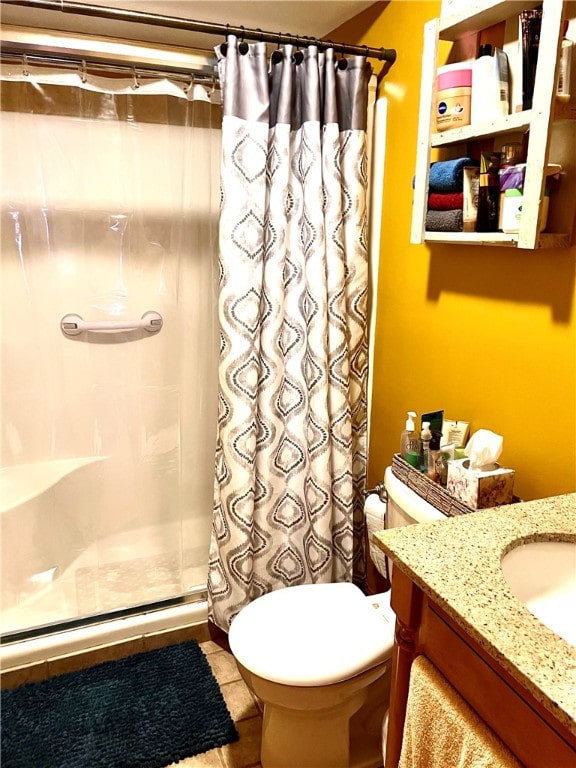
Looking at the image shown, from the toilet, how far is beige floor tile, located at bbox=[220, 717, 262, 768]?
7 cm

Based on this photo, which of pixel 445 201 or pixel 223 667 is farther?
pixel 223 667

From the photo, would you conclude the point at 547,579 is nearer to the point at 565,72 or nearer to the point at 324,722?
the point at 324,722

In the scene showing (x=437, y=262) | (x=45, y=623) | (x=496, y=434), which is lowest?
(x=45, y=623)

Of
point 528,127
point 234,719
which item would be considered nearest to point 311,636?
point 234,719

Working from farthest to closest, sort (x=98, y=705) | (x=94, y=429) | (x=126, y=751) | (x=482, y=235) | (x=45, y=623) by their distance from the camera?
(x=94, y=429)
(x=45, y=623)
(x=98, y=705)
(x=126, y=751)
(x=482, y=235)

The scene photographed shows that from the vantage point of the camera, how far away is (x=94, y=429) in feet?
6.98

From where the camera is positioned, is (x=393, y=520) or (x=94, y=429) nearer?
(x=393, y=520)

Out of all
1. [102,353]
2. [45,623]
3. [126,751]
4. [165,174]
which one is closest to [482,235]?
[165,174]

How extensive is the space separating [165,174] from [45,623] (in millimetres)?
1610

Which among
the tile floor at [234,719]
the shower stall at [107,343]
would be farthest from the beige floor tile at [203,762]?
the shower stall at [107,343]

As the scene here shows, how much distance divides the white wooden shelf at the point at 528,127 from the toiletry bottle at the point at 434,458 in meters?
0.53

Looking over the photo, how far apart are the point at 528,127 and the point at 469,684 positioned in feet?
3.67

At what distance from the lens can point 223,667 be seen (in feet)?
6.63

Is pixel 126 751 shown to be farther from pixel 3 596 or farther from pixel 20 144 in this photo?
pixel 20 144
